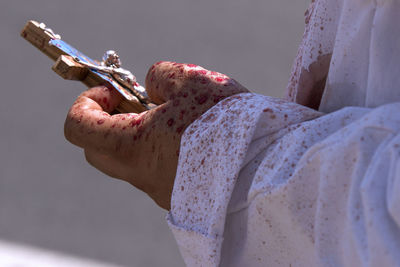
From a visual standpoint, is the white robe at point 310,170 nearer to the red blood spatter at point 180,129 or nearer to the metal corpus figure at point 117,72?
the red blood spatter at point 180,129

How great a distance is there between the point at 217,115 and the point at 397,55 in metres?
0.13

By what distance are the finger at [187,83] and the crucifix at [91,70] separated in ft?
0.36

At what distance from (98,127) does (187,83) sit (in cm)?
10

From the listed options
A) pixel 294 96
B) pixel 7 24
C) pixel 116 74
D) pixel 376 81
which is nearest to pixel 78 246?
pixel 7 24

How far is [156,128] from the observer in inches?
19.8

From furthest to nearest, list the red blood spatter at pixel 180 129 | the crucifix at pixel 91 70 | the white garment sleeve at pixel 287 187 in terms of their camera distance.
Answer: the crucifix at pixel 91 70 → the red blood spatter at pixel 180 129 → the white garment sleeve at pixel 287 187

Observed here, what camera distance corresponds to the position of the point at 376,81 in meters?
0.44

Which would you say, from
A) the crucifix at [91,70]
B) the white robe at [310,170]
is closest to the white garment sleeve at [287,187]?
the white robe at [310,170]

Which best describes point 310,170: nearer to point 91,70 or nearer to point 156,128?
point 156,128

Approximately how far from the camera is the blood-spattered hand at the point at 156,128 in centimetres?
50

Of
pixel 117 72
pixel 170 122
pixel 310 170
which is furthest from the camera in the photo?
pixel 117 72

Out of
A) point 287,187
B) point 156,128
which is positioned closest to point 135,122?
point 156,128

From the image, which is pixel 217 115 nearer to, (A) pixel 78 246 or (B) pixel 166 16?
(A) pixel 78 246

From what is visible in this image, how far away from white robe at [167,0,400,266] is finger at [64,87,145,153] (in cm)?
8
